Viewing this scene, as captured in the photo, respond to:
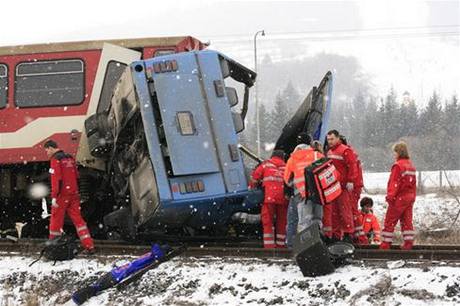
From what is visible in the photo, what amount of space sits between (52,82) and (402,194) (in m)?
5.41

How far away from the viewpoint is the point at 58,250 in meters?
7.07

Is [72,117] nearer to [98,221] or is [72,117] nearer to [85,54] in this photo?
[85,54]

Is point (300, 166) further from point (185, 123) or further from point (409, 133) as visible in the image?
point (409, 133)

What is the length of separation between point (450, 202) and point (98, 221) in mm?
14145

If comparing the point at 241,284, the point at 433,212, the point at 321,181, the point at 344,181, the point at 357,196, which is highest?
the point at 321,181

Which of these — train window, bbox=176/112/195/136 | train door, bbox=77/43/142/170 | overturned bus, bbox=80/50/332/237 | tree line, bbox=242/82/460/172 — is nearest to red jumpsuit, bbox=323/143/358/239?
overturned bus, bbox=80/50/332/237

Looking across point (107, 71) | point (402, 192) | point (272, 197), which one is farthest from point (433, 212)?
point (107, 71)

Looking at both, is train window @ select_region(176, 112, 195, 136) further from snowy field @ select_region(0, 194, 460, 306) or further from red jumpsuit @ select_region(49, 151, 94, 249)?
red jumpsuit @ select_region(49, 151, 94, 249)

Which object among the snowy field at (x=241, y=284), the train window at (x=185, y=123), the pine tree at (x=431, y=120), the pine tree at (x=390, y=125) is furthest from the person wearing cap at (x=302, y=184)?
the pine tree at (x=431, y=120)

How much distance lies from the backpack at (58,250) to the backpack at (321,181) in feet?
9.27

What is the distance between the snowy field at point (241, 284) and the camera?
5.25 m


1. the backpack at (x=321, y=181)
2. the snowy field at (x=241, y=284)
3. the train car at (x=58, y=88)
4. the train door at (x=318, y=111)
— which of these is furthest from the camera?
the train car at (x=58, y=88)

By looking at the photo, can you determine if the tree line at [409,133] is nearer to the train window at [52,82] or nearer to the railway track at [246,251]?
the train window at [52,82]

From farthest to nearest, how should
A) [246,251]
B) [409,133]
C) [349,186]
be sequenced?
[409,133] < [349,186] < [246,251]
